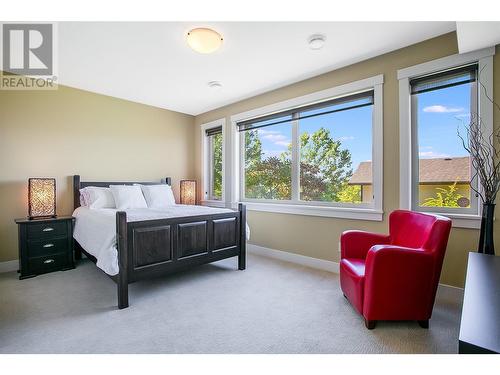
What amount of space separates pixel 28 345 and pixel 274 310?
1.75 m

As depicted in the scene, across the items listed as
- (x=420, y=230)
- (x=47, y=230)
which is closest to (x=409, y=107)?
(x=420, y=230)

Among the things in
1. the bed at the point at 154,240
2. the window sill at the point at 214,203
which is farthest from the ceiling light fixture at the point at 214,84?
the window sill at the point at 214,203

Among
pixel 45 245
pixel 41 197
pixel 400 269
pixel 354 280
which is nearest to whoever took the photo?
pixel 400 269

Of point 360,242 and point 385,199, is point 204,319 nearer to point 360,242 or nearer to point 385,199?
point 360,242

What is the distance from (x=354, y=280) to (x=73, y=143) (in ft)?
13.2

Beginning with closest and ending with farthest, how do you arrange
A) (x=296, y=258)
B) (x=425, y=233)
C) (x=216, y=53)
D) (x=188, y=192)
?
(x=425, y=233) < (x=216, y=53) < (x=296, y=258) < (x=188, y=192)

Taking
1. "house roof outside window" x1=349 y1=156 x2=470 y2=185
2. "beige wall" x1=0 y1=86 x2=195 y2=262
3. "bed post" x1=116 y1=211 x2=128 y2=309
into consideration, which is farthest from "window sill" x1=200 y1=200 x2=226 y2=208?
"house roof outside window" x1=349 y1=156 x2=470 y2=185

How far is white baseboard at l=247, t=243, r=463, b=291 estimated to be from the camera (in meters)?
3.23

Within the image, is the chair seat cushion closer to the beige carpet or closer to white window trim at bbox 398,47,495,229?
the beige carpet

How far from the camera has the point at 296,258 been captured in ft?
11.7

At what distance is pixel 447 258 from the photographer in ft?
7.97

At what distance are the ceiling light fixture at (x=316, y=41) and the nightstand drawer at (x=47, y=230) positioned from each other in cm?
354

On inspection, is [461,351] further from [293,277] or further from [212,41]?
[212,41]

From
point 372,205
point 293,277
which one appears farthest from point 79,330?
point 372,205
